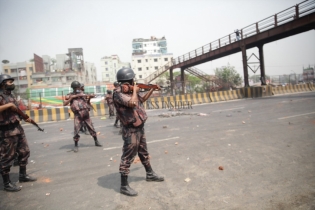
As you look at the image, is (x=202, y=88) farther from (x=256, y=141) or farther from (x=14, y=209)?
(x=14, y=209)

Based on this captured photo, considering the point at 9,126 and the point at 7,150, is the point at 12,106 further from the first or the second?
the point at 7,150

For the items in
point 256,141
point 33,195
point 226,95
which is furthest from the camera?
point 226,95

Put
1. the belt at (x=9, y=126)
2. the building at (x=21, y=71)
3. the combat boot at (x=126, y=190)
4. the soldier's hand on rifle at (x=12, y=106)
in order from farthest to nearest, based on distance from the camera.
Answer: the building at (x=21, y=71) < the belt at (x=9, y=126) < the soldier's hand on rifle at (x=12, y=106) < the combat boot at (x=126, y=190)

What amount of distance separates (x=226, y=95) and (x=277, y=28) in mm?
7481

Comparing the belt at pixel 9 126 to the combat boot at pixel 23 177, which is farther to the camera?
the combat boot at pixel 23 177

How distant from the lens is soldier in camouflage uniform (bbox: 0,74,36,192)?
11.7ft

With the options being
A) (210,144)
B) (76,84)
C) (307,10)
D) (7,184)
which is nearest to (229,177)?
(210,144)

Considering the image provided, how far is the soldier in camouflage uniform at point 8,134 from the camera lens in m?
3.58

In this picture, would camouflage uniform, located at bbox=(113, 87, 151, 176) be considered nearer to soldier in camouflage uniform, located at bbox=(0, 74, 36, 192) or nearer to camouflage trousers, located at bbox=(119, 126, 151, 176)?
camouflage trousers, located at bbox=(119, 126, 151, 176)

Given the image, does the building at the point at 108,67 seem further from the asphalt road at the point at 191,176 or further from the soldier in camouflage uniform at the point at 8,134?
the soldier in camouflage uniform at the point at 8,134

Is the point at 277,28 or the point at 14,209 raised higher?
the point at 277,28

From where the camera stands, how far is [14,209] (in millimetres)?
2957

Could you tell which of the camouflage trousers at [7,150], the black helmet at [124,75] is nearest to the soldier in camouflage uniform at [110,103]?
the camouflage trousers at [7,150]

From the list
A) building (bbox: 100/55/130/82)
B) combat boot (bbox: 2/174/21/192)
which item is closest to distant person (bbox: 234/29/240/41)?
combat boot (bbox: 2/174/21/192)
